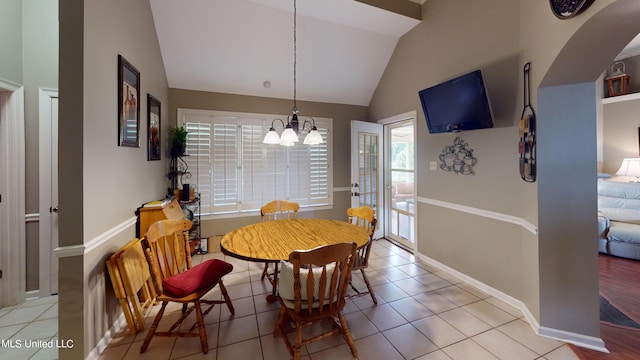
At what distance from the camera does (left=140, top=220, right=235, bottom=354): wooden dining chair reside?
A: 1.74m

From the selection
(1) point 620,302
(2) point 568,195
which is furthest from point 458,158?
(1) point 620,302

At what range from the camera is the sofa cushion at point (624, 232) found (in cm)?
323

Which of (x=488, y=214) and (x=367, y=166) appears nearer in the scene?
(x=488, y=214)

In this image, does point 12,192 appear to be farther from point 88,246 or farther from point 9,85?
point 88,246

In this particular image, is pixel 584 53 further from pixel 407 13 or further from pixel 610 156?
pixel 610 156

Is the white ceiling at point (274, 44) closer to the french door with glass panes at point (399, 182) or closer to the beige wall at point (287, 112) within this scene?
the beige wall at point (287, 112)

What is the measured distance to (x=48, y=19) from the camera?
2.36m

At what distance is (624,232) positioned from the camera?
3.30 meters

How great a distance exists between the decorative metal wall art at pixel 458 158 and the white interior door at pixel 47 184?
423cm

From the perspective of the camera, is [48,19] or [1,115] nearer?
[1,115]

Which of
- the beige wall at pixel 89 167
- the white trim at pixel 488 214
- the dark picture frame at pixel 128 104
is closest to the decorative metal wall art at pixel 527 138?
the white trim at pixel 488 214

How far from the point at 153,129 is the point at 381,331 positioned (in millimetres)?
3228

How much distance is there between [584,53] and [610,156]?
4127 millimetres

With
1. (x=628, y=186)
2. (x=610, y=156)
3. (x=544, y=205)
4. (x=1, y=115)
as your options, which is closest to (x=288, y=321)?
(x=544, y=205)
